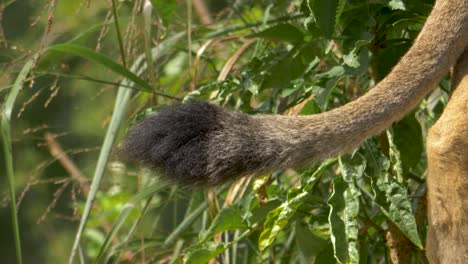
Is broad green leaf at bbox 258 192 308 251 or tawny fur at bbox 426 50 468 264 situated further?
broad green leaf at bbox 258 192 308 251

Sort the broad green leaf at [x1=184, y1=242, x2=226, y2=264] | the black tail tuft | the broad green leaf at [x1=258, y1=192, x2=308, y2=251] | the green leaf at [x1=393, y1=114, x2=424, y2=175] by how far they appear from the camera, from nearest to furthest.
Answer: the black tail tuft
the broad green leaf at [x1=258, y1=192, x2=308, y2=251]
the broad green leaf at [x1=184, y1=242, x2=226, y2=264]
the green leaf at [x1=393, y1=114, x2=424, y2=175]

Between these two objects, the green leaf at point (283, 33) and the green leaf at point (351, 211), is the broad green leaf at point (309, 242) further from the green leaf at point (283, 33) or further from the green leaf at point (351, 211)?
the green leaf at point (283, 33)

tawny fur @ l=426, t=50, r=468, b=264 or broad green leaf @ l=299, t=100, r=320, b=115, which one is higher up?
broad green leaf @ l=299, t=100, r=320, b=115

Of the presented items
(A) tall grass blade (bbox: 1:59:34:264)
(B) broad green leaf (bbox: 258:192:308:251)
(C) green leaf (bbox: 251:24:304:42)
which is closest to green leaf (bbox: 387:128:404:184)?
(B) broad green leaf (bbox: 258:192:308:251)

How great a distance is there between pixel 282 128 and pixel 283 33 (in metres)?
0.64

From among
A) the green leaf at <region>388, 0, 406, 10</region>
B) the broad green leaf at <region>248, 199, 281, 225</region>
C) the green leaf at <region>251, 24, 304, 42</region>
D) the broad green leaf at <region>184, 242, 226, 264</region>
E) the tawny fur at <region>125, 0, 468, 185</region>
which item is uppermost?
the green leaf at <region>388, 0, 406, 10</region>

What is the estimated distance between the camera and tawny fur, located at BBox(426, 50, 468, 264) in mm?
2475

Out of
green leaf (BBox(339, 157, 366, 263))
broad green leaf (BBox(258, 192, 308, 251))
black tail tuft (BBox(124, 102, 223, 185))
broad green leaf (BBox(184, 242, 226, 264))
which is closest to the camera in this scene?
black tail tuft (BBox(124, 102, 223, 185))

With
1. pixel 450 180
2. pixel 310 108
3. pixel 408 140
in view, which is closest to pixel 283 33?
pixel 310 108

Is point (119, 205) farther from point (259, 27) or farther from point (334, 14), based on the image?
point (334, 14)

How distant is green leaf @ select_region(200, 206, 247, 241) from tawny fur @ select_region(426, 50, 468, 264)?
0.62 metres

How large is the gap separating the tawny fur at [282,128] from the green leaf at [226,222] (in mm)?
448

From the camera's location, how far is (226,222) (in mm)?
2984

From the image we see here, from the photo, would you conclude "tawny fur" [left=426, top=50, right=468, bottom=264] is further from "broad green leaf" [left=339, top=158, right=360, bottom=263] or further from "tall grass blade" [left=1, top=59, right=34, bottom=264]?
"tall grass blade" [left=1, top=59, right=34, bottom=264]
